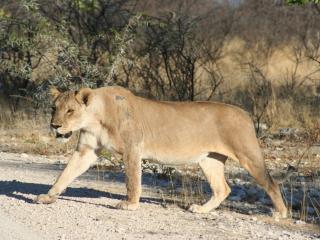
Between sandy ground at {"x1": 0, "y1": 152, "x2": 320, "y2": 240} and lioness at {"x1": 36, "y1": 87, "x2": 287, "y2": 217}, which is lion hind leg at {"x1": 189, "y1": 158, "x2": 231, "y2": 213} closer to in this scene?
lioness at {"x1": 36, "y1": 87, "x2": 287, "y2": 217}

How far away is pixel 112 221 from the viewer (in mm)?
8273

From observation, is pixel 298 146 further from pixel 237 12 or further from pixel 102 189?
pixel 237 12

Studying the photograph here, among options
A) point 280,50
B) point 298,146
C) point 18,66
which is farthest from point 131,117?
point 280,50

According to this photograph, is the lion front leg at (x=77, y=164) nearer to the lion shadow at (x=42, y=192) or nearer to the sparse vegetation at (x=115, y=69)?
the lion shadow at (x=42, y=192)

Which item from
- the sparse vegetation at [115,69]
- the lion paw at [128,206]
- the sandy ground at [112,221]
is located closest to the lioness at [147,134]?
the lion paw at [128,206]

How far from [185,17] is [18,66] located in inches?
165

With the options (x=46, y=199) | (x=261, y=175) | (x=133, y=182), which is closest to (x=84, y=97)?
(x=133, y=182)

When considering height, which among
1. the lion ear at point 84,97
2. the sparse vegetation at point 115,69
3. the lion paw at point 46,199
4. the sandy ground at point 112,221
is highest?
the sparse vegetation at point 115,69

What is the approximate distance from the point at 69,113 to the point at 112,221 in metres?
1.36

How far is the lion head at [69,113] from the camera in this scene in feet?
29.5

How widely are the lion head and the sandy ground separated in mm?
796

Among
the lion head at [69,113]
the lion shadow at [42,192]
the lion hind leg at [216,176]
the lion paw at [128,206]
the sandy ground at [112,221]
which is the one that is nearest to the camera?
the sandy ground at [112,221]

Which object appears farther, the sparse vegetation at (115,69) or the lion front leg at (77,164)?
the sparse vegetation at (115,69)

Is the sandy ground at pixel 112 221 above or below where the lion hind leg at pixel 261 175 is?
below
